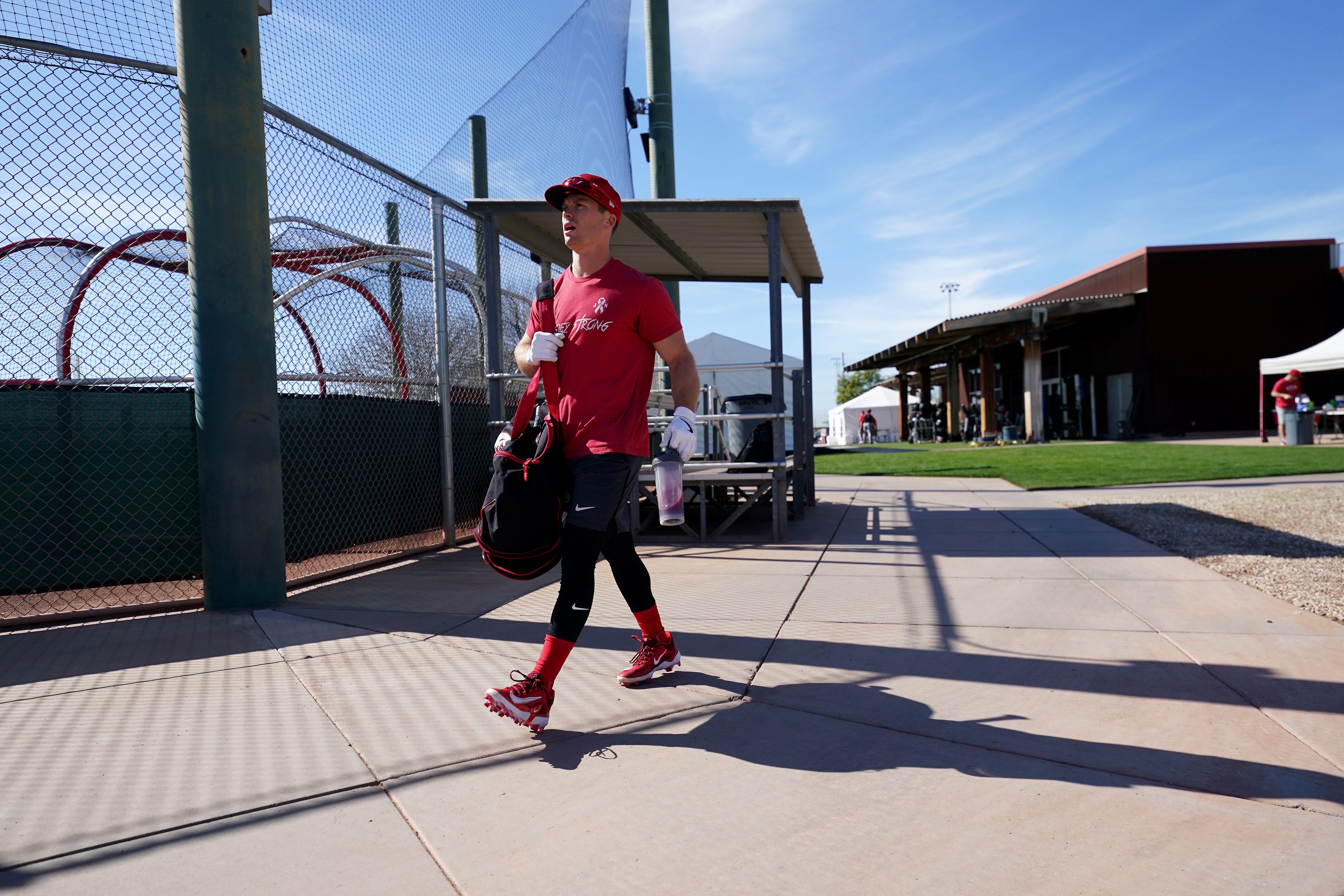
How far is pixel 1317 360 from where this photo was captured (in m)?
19.4

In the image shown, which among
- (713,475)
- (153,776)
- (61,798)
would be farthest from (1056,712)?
(713,475)

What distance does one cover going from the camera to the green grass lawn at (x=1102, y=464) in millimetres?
12344

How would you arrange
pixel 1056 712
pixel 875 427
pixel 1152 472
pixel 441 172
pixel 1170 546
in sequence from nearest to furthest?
pixel 1056 712 → pixel 1170 546 → pixel 441 172 → pixel 1152 472 → pixel 875 427

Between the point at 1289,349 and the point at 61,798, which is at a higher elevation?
the point at 1289,349

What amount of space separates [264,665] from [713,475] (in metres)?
4.55

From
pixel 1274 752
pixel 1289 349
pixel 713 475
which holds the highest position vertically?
pixel 1289 349

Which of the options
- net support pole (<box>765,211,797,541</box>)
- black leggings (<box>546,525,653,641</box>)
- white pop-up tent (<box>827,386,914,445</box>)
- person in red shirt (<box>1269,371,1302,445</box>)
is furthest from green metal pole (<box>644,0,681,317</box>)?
white pop-up tent (<box>827,386,914,445</box>)

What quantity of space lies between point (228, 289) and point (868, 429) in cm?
3763

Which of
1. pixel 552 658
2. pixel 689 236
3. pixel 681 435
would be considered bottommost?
pixel 552 658

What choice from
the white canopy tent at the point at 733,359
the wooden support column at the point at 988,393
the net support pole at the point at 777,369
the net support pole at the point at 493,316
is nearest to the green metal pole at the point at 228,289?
the net support pole at the point at 493,316

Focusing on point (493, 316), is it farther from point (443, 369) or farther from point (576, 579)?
point (576, 579)

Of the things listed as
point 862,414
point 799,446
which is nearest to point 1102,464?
point 799,446

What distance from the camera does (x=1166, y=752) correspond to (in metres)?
2.47

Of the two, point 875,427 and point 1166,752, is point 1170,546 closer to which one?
point 1166,752
